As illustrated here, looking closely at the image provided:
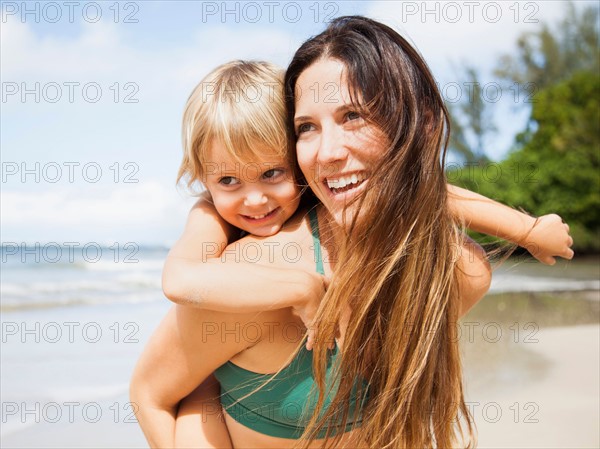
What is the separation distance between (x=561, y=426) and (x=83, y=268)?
14975 millimetres

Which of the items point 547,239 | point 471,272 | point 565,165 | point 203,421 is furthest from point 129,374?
point 565,165

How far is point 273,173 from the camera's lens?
7.59 feet

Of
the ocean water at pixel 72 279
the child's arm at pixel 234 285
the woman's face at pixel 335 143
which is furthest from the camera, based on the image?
the ocean water at pixel 72 279

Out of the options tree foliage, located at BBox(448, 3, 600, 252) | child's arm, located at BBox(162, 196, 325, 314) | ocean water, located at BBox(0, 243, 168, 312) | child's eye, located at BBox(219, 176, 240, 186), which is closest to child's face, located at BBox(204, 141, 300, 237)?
child's eye, located at BBox(219, 176, 240, 186)

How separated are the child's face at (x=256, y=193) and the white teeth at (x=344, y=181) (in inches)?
9.0

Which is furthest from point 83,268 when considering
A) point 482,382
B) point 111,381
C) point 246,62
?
point 246,62

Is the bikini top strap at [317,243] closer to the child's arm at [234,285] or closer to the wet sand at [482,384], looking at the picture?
the child's arm at [234,285]

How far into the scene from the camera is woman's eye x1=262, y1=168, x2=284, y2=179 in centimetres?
230

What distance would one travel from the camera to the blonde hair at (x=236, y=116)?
2.23 metres

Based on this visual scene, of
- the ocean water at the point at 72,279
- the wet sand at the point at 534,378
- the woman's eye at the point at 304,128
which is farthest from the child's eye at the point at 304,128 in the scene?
the ocean water at the point at 72,279

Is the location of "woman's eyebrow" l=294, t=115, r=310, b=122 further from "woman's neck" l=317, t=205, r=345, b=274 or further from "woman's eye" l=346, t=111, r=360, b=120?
"woman's neck" l=317, t=205, r=345, b=274

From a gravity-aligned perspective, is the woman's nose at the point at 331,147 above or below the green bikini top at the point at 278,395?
above

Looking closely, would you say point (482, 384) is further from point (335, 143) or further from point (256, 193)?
point (335, 143)

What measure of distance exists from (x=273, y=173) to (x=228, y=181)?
159mm
